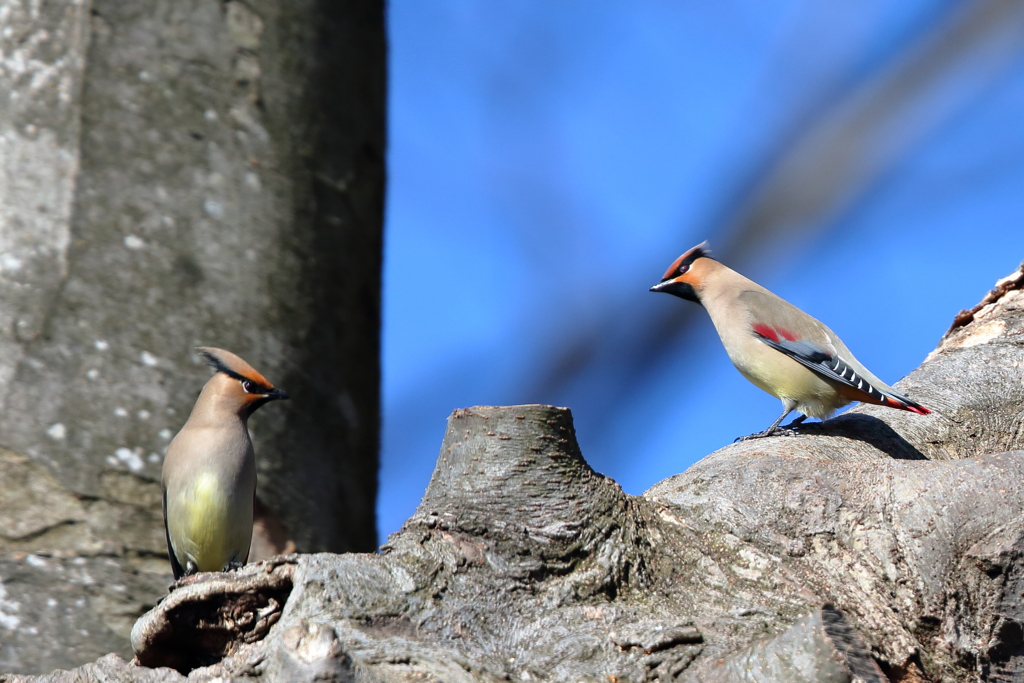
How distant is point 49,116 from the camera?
9.02ft

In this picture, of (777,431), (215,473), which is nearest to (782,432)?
(777,431)

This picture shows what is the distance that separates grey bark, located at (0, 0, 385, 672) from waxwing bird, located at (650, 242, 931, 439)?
1509 millimetres

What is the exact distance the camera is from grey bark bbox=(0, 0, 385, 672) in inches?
98.9

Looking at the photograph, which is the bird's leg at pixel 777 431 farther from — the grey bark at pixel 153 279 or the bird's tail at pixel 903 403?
the grey bark at pixel 153 279

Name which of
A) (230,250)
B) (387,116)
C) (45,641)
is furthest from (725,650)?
(387,116)

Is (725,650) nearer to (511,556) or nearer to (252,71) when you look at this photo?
(511,556)

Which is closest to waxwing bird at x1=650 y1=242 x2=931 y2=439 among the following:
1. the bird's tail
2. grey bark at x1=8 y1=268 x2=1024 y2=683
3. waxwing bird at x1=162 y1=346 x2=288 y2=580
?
the bird's tail

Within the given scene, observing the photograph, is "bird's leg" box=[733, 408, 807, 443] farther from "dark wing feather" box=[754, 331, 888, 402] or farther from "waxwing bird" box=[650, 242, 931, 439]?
"dark wing feather" box=[754, 331, 888, 402]

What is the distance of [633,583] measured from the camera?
6.86ft

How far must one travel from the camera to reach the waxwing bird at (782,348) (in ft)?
13.4

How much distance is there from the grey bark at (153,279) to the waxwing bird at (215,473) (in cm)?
7

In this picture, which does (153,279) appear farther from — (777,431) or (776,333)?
(776,333)

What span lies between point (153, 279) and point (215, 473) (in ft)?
2.81

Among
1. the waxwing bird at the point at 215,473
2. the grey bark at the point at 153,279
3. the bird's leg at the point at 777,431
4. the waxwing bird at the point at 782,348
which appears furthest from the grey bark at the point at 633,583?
the waxwing bird at the point at 782,348
